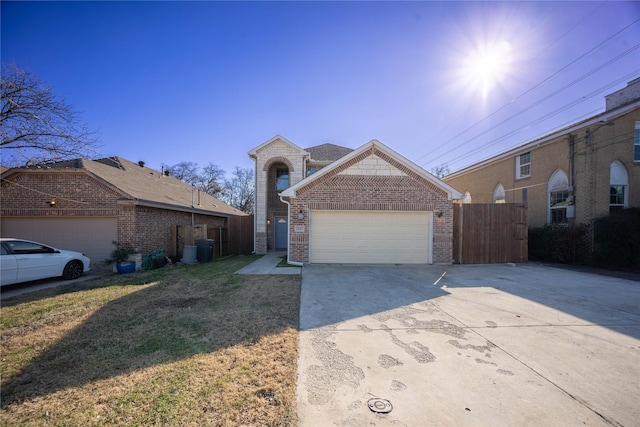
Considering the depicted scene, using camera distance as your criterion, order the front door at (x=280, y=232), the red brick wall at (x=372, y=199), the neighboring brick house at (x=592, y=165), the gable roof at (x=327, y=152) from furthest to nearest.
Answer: the gable roof at (x=327, y=152)
the front door at (x=280, y=232)
the neighboring brick house at (x=592, y=165)
the red brick wall at (x=372, y=199)

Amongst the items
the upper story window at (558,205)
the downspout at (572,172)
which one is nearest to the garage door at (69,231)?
the downspout at (572,172)

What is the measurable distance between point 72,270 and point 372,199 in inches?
420

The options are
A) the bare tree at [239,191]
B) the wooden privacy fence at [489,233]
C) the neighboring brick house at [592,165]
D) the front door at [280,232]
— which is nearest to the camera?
the wooden privacy fence at [489,233]

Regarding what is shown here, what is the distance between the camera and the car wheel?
842 cm

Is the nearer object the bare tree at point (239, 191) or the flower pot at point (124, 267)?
the flower pot at point (124, 267)

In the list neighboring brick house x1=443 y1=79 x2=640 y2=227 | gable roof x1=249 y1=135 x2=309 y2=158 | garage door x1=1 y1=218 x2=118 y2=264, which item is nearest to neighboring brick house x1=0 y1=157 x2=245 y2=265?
garage door x1=1 y1=218 x2=118 y2=264

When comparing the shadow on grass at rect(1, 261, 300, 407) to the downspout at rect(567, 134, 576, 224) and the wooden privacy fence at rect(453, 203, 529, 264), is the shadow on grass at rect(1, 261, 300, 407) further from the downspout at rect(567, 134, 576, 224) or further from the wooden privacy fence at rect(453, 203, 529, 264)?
the downspout at rect(567, 134, 576, 224)

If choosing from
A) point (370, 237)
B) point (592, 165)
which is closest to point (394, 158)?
point (370, 237)

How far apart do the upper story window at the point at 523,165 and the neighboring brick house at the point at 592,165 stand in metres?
0.92

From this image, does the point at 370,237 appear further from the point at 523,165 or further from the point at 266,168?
the point at 523,165

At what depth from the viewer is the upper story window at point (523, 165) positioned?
1559cm

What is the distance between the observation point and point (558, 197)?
1357 cm

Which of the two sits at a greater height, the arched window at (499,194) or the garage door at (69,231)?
the arched window at (499,194)

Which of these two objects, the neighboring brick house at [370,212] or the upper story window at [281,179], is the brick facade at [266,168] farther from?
the neighboring brick house at [370,212]
